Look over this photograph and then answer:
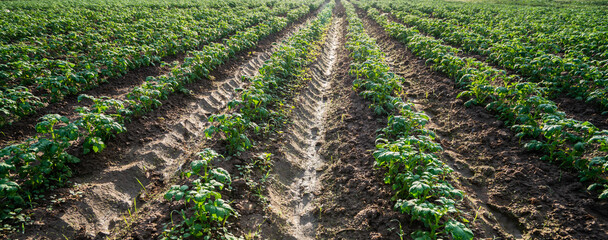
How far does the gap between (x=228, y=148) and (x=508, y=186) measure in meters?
Answer: 5.04

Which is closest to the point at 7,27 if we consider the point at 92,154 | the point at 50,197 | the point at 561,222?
the point at 92,154

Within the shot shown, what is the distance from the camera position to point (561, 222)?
3.80 metres

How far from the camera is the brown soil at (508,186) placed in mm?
3801

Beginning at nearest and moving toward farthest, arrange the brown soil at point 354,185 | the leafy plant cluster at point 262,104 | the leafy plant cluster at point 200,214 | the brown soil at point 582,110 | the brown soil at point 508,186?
the leafy plant cluster at point 200,214, the brown soil at point 508,186, the brown soil at point 354,185, the leafy plant cluster at point 262,104, the brown soil at point 582,110

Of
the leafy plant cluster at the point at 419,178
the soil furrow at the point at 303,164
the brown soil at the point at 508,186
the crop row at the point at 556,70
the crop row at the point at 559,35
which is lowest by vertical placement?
the soil furrow at the point at 303,164

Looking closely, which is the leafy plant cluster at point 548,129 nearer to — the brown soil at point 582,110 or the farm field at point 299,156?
the farm field at point 299,156

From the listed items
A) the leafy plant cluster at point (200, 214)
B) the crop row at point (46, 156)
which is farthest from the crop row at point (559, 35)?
the crop row at point (46, 156)

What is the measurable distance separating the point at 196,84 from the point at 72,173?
180 inches

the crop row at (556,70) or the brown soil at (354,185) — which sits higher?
the crop row at (556,70)

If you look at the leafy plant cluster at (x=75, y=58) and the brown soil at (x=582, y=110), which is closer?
the leafy plant cluster at (x=75, y=58)

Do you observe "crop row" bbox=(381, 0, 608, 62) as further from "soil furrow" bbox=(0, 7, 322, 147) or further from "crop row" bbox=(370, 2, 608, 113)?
"soil furrow" bbox=(0, 7, 322, 147)

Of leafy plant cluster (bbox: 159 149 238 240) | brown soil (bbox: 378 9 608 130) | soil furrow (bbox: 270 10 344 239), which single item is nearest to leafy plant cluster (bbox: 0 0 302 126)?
leafy plant cluster (bbox: 159 149 238 240)

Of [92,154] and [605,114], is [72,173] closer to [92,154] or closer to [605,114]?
[92,154]

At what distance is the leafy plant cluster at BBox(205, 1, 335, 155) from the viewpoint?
5157 mm
